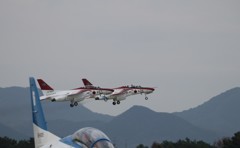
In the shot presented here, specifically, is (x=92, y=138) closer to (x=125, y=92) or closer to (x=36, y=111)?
(x=36, y=111)

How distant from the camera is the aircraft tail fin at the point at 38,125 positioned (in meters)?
27.4

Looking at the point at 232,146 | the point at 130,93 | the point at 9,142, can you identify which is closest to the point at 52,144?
the point at 232,146

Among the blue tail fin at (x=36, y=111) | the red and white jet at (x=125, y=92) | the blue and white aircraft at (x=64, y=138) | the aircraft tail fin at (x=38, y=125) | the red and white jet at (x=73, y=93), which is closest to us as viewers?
the blue and white aircraft at (x=64, y=138)

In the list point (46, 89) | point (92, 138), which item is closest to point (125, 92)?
point (46, 89)

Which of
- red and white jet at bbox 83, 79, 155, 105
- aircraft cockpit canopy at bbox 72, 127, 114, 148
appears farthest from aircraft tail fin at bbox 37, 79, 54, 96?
aircraft cockpit canopy at bbox 72, 127, 114, 148

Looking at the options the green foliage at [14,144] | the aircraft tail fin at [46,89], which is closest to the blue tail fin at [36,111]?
the green foliage at [14,144]

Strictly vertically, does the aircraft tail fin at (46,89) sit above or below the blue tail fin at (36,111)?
above

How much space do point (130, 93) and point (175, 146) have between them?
1699 centimetres

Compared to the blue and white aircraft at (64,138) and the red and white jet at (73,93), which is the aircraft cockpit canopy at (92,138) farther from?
the red and white jet at (73,93)

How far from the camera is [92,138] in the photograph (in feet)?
72.0

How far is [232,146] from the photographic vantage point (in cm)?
7381

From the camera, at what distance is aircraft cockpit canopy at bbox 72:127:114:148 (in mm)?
21562

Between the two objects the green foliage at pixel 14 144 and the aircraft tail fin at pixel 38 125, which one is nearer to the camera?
the aircraft tail fin at pixel 38 125

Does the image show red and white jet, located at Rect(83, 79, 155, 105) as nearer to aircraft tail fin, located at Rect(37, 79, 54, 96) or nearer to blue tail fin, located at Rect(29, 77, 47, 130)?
aircraft tail fin, located at Rect(37, 79, 54, 96)
